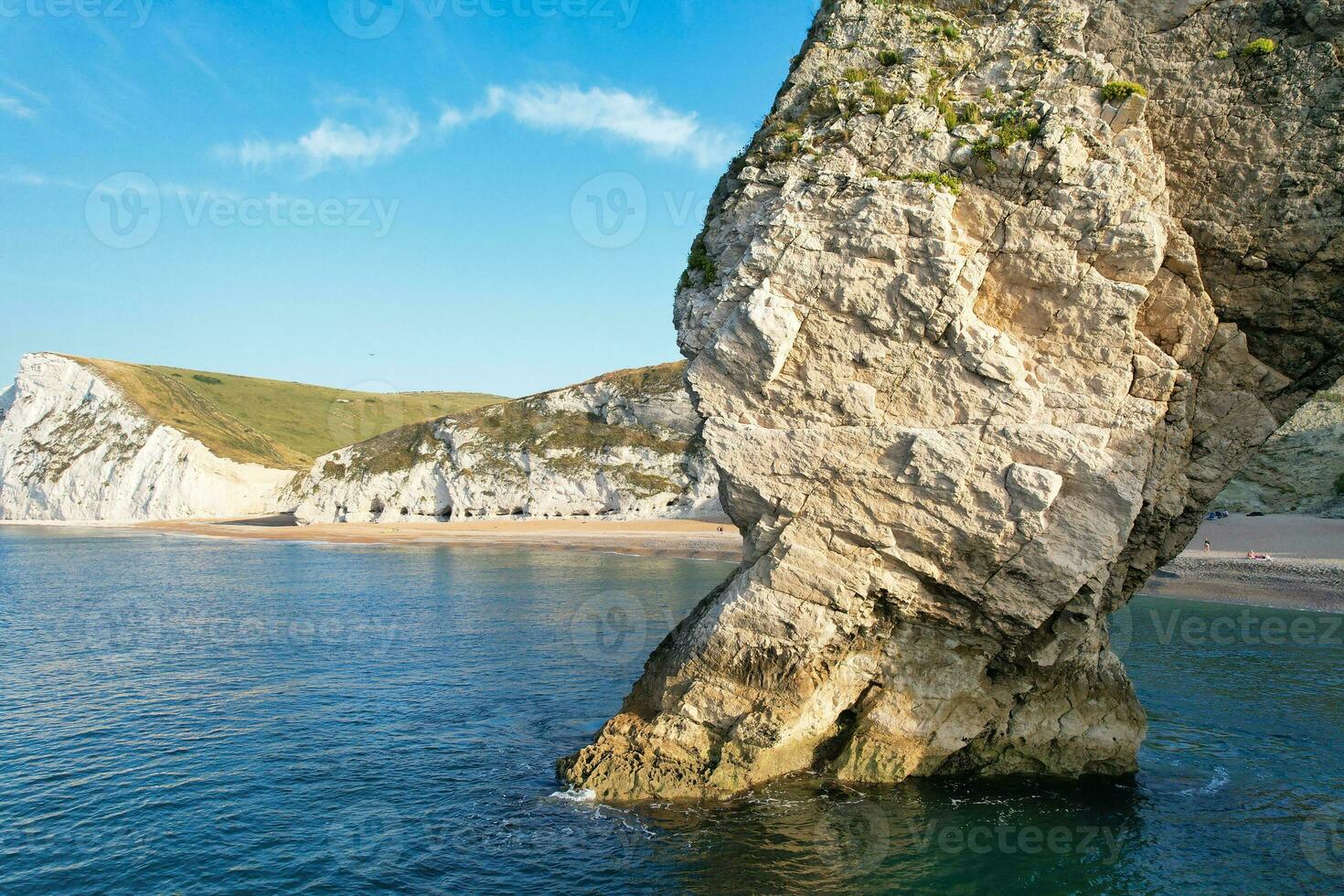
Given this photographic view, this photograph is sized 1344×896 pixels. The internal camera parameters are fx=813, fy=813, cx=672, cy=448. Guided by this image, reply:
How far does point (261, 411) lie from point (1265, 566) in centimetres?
17028

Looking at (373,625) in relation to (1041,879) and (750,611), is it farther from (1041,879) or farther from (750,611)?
(1041,879)

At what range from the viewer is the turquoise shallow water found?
47.6 ft

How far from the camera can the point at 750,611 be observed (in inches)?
693

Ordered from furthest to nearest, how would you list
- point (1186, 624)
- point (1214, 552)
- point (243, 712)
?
point (1214, 552), point (1186, 624), point (243, 712)

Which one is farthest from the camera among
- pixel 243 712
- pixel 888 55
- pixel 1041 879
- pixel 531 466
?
pixel 531 466

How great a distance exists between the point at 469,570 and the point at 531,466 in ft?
137

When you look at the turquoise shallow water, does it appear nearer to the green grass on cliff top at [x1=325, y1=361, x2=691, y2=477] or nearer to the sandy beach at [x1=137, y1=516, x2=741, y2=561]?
the sandy beach at [x1=137, y1=516, x2=741, y2=561]

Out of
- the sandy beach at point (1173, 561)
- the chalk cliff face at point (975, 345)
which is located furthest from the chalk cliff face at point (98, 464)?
the chalk cliff face at point (975, 345)

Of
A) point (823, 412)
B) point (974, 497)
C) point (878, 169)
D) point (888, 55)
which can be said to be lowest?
point (974, 497)

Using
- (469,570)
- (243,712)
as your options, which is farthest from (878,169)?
(469,570)

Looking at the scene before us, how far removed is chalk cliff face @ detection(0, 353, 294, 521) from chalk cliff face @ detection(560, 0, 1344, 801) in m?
117

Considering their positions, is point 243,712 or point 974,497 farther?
point 243,712

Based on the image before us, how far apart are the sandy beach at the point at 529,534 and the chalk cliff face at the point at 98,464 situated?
882cm

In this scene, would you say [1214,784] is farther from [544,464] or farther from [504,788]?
[544,464]
